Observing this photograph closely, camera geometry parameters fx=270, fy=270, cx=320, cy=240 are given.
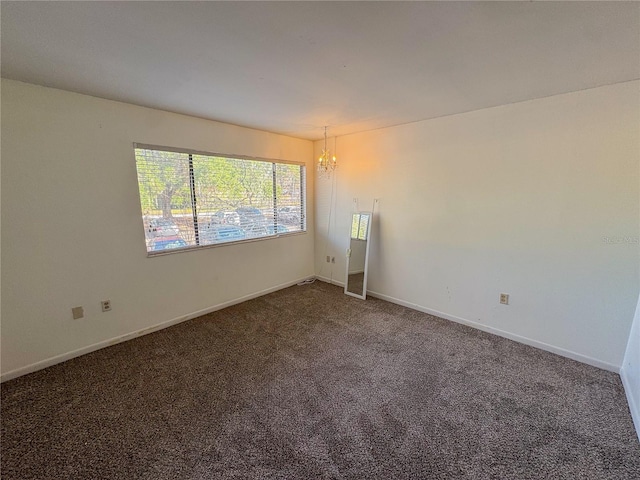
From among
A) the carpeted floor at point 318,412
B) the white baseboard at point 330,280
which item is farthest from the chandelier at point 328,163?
the carpeted floor at point 318,412

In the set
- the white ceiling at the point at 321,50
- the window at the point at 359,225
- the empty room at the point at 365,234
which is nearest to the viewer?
the white ceiling at the point at 321,50

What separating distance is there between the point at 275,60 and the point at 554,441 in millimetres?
2909

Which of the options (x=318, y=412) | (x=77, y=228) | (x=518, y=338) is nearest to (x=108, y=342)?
(x=77, y=228)

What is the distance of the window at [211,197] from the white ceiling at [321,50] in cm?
72

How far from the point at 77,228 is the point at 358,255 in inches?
124

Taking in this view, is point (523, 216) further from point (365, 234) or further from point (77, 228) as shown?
point (77, 228)

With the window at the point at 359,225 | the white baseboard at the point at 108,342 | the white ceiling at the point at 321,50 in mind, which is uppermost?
the white ceiling at the point at 321,50

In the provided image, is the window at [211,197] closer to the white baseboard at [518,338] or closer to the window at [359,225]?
the window at [359,225]

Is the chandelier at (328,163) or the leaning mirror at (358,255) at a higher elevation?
the chandelier at (328,163)

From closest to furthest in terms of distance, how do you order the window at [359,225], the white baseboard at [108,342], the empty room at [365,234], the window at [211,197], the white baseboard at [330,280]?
the empty room at [365,234] < the white baseboard at [108,342] < the window at [211,197] < the window at [359,225] < the white baseboard at [330,280]

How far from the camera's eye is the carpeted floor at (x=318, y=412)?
59.0 inches

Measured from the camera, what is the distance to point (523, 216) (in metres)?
2.59

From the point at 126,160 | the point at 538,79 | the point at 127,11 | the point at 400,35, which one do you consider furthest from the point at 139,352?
the point at 538,79

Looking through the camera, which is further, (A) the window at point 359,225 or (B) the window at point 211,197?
(A) the window at point 359,225
